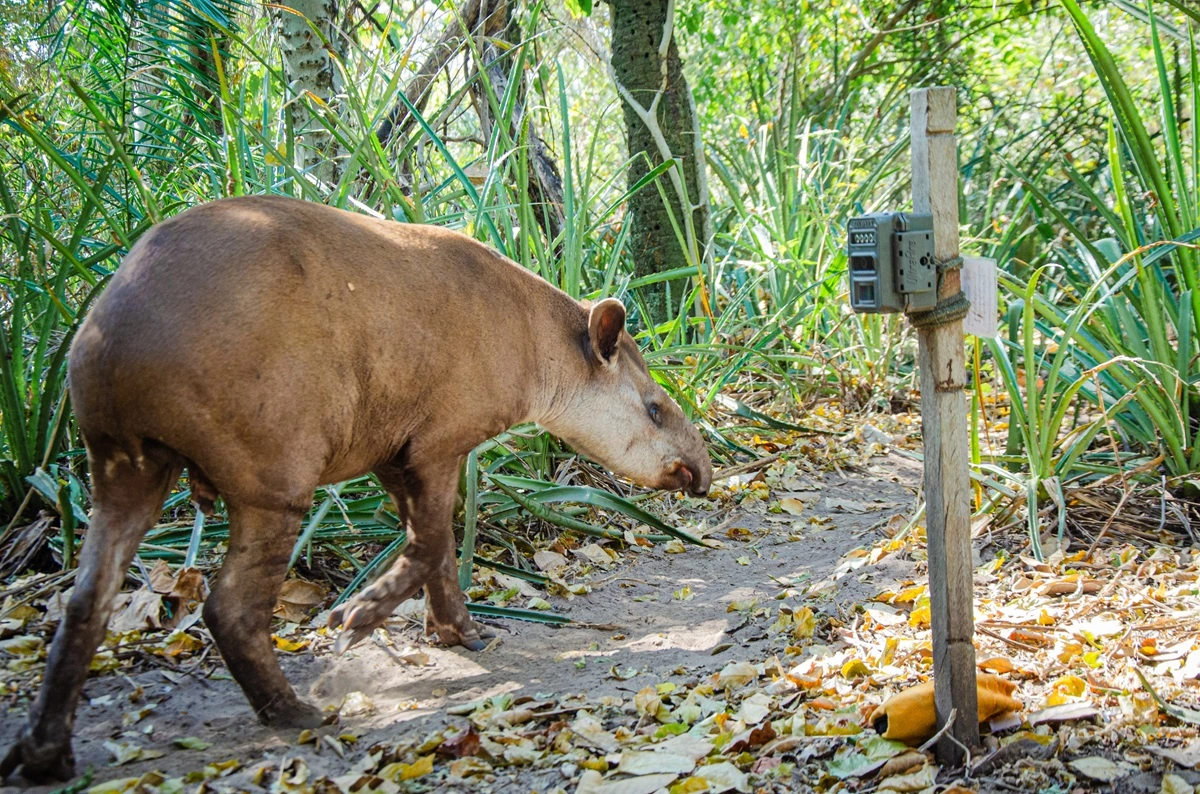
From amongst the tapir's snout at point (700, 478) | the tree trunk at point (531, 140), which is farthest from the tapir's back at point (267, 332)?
the tree trunk at point (531, 140)

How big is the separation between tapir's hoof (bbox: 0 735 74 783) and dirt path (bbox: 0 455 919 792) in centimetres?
5

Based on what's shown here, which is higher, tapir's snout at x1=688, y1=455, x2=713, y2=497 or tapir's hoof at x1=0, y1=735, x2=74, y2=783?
tapir's snout at x1=688, y1=455, x2=713, y2=497

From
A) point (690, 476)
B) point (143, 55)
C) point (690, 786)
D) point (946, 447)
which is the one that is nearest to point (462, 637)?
point (690, 476)

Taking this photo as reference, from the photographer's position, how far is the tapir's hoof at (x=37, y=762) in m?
2.78

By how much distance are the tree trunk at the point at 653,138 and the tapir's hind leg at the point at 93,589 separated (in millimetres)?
4738

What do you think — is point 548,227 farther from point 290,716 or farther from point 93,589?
point 93,589

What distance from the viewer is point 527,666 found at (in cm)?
385

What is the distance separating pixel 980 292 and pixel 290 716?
Result: 2.37 m

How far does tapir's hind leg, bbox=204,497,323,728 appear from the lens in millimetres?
3107

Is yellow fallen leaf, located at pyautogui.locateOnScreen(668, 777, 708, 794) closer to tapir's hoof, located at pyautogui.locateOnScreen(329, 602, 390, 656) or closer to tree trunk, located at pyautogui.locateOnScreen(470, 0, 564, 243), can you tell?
tapir's hoof, located at pyautogui.locateOnScreen(329, 602, 390, 656)

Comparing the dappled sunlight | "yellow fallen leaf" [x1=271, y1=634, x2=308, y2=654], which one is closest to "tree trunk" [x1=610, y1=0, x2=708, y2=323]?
the dappled sunlight

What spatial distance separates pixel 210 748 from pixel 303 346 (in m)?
1.21

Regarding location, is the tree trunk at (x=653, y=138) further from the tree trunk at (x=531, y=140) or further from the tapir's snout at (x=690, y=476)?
the tapir's snout at (x=690, y=476)

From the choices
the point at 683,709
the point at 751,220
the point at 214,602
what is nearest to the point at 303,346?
the point at 214,602
